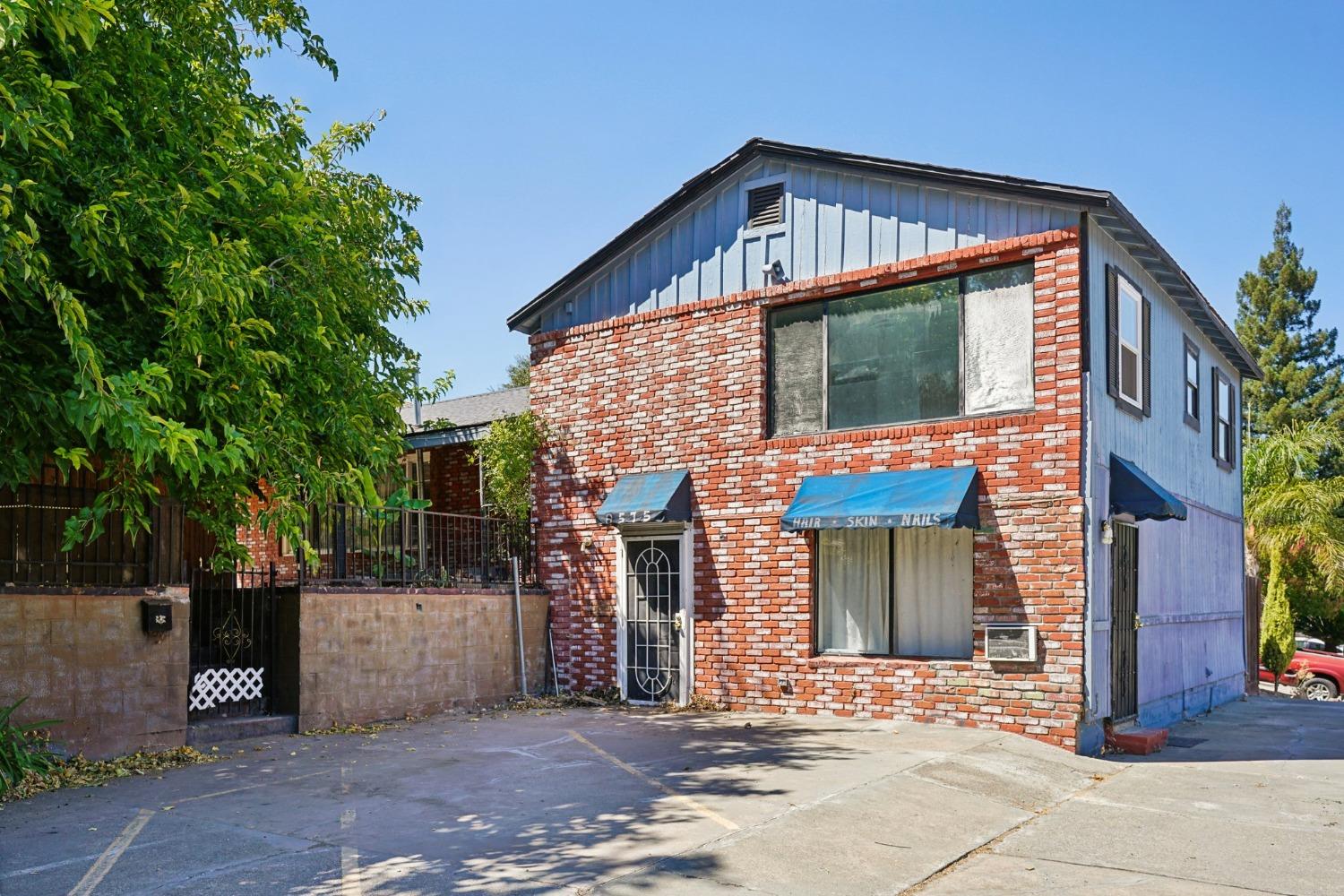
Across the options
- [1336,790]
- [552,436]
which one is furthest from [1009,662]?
[552,436]

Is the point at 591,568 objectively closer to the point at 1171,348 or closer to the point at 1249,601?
the point at 1171,348

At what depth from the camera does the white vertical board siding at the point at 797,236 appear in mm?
12742

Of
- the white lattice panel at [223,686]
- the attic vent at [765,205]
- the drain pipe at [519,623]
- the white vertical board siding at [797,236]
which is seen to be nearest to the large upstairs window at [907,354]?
the white vertical board siding at [797,236]

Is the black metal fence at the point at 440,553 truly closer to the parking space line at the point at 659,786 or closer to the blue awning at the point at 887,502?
the parking space line at the point at 659,786

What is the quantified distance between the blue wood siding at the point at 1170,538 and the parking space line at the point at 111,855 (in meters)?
8.73

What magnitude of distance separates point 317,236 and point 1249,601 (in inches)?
708

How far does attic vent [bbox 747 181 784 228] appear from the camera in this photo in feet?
47.1

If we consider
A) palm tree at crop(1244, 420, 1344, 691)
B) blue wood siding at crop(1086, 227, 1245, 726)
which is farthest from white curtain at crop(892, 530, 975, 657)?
palm tree at crop(1244, 420, 1344, 691)

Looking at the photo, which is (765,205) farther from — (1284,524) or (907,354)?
(1284,524)

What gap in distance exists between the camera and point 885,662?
12750 millimetres

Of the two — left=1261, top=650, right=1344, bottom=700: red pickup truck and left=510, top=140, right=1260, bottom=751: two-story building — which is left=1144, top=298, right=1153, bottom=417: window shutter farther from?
left=1261, top=650, right=1344, bottom=700: red pickup truck

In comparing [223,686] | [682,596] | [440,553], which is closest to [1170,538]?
[682,596]

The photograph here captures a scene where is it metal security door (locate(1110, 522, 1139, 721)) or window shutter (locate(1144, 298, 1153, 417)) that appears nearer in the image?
metal security door (locate(1110, 522, 1139, 721))

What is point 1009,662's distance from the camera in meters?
11.8
